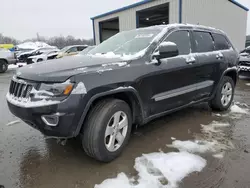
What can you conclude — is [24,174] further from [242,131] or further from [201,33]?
[201,33]

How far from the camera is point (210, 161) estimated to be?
8.77ft

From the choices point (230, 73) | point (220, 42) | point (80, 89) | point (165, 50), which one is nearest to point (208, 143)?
point (165, 50)

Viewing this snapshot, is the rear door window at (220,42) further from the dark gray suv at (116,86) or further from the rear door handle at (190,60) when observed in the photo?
the rear door handle at (190,60)

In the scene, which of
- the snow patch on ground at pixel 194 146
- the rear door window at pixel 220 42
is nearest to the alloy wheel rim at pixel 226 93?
the rear door window at pixel 220 42

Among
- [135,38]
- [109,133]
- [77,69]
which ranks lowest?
[109,133]

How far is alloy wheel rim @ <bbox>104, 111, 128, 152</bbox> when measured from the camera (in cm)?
260

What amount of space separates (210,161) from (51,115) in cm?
200

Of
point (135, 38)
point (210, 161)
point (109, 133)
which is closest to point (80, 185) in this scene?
point (109, 133)

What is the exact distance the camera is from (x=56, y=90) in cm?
221

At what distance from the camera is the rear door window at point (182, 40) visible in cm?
345

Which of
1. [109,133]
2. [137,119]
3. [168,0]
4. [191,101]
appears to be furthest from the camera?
[168,0]

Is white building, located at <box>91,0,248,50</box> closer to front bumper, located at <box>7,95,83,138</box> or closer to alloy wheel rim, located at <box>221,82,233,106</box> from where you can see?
alloy wheel rim, located at <box>221,82,233,106</box>

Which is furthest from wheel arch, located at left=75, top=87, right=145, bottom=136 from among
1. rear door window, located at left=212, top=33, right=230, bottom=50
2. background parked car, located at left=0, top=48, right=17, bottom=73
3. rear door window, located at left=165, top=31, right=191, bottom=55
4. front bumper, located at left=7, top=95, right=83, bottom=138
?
background parked car, located at left=0, top=48, right=17, bottom=73

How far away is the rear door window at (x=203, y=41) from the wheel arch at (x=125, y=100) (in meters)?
1.73
